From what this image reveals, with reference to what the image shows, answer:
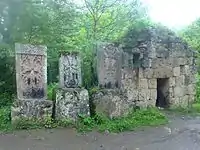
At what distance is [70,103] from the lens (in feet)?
26.2

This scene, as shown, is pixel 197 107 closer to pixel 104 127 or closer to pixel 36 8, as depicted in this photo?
pixel 104 127

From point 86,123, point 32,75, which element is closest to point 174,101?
point 86,123

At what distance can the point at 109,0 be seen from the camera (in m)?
12.4

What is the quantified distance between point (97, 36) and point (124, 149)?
7.12 meters

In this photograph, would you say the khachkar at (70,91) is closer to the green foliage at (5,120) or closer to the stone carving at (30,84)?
the stone carving at (30,84)

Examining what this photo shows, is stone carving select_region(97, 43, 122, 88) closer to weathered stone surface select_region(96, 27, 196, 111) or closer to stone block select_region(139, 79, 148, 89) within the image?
weathered stone surface select_region(96, 27, 196, 111)

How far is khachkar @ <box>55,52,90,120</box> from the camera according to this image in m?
7.95

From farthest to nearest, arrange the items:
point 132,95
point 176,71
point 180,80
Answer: point 180,80 < point 176,71 < point 132,95

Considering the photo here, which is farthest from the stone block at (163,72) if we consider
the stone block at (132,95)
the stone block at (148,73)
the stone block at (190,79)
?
the stone block at (132,95)

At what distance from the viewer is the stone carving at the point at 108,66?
28.3ft

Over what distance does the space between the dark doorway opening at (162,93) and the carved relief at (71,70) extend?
3602 mm

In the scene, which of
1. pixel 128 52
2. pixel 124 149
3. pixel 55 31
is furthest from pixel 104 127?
pixel 55 31

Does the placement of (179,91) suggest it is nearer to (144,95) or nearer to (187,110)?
(187,110)

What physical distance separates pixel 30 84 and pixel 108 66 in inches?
78.2
